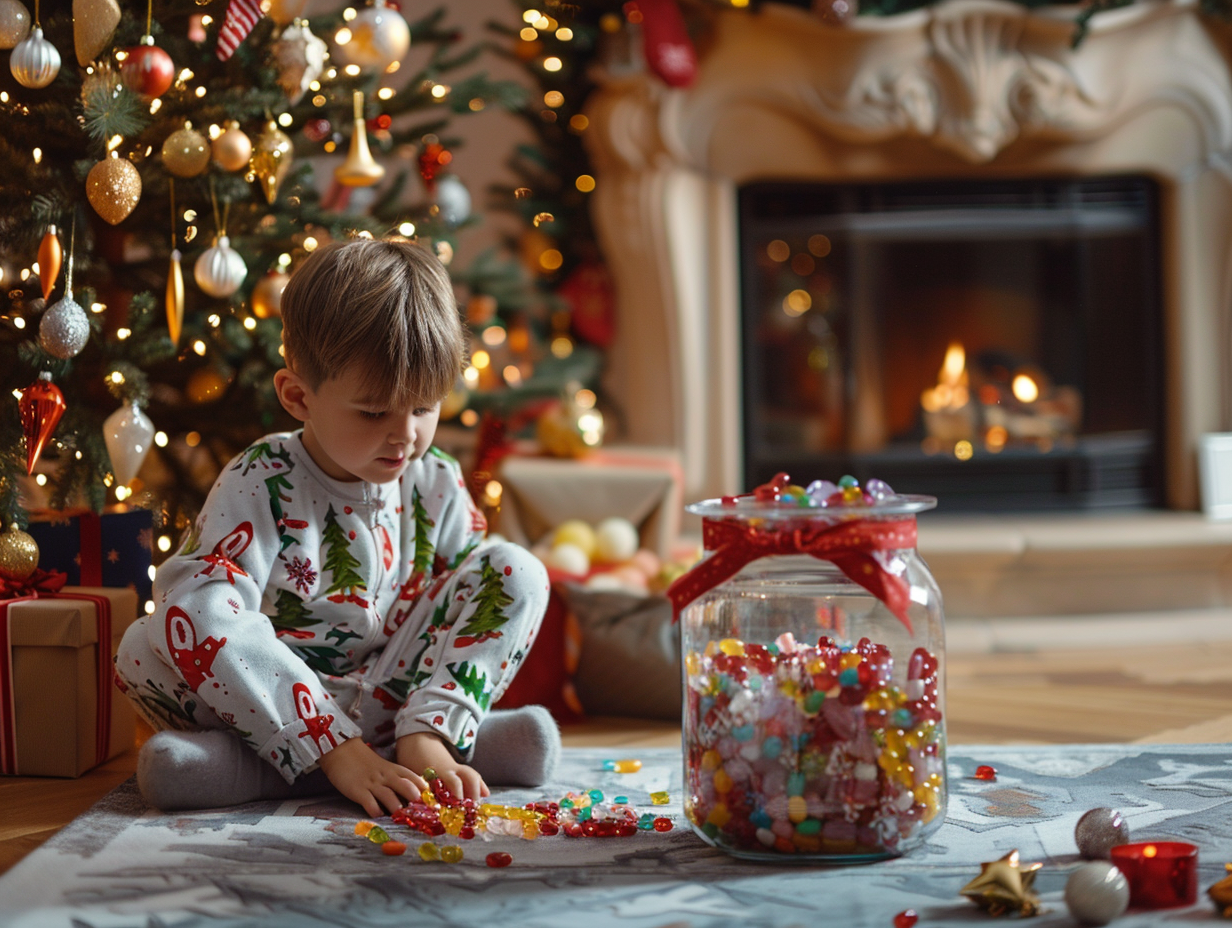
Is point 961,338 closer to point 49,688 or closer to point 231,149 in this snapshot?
point 231,149

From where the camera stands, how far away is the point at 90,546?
1687 mm

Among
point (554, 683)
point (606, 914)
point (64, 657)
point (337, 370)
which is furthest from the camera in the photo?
point (554, 683)

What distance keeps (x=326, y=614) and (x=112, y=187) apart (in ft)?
2.06

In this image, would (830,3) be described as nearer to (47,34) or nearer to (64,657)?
(47,34)

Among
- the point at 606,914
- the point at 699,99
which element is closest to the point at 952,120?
the point at 699,99

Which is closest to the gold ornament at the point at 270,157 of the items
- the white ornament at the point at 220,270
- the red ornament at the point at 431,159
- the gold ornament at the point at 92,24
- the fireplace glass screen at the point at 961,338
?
the white ornament at the point at 220,270

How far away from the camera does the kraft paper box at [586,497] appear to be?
235cm

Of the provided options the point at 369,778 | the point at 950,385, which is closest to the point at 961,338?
the point at 950,385

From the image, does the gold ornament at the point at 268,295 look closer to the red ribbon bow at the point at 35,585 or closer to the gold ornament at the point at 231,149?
the gold ornament at the point at 231,149

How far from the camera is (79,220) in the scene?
171 cm

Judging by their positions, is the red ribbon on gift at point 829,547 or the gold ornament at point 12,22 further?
the gold ornament at point 12,22

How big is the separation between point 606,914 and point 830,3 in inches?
78.7

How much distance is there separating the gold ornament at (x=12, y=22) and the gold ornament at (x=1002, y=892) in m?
1.44

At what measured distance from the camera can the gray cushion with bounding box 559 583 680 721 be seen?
69.8 inches
